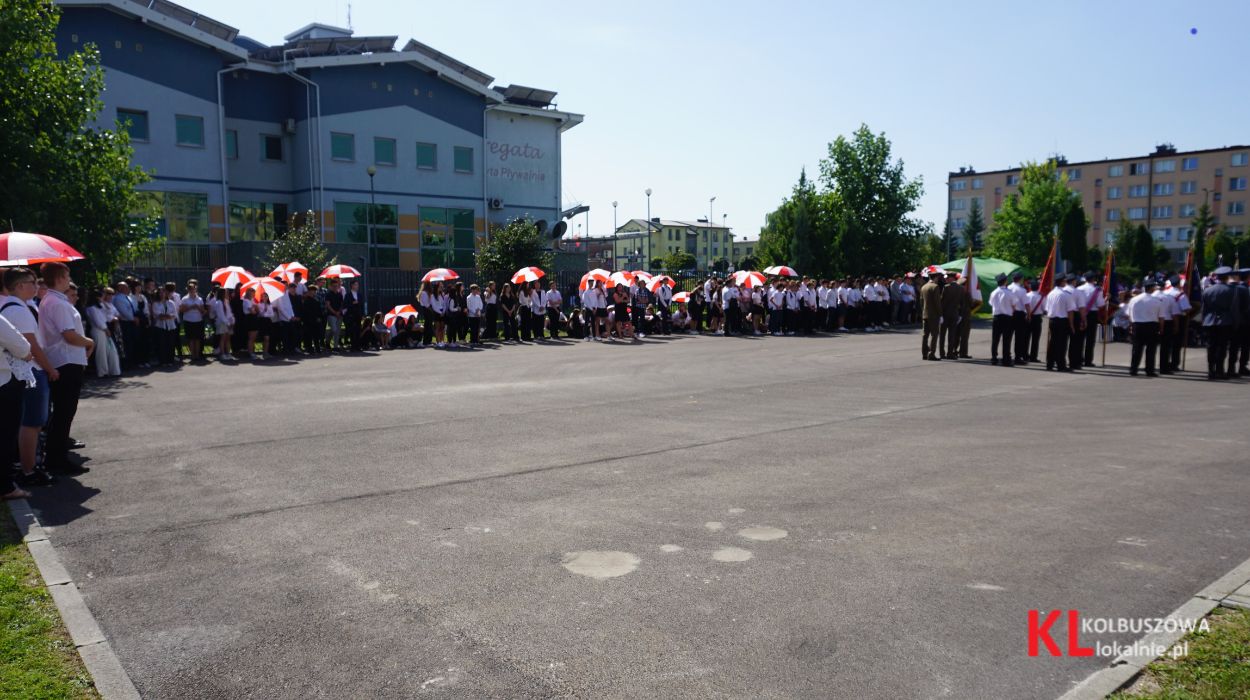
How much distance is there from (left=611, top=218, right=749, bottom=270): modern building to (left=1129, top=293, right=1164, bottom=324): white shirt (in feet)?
375

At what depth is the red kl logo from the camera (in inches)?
172

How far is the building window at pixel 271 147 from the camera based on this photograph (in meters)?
39.7

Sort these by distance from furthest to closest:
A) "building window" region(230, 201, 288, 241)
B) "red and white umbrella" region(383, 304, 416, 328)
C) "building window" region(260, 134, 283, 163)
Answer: "building window" region(260, 134, 283, 163)
"building window" region(230, 201, 288, 241)
"red and white umbrella" region(383, 304, 416, 328)

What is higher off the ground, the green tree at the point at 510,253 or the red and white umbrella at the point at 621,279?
the green tree at the point at 510,253

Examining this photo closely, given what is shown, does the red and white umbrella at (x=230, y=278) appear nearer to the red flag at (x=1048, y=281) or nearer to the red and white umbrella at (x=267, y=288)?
the red and white umbrella at (x=267, y=288)

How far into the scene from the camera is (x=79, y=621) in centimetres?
472

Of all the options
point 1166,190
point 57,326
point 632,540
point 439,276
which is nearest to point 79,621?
point 632,540

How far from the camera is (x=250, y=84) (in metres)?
39.0

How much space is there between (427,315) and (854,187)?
115 ft

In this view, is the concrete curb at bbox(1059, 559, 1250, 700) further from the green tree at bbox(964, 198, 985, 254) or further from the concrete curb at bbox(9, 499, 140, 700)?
the green tree at bbox(964, 198, 985, 254)

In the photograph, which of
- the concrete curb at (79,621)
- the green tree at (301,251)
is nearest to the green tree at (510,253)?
the green tree at (301,251)

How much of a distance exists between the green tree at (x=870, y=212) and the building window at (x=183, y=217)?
34.1m

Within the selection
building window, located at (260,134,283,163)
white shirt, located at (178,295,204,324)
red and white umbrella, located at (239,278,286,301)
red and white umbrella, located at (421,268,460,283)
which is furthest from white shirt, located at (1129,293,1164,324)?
building window, located at (260,134,283,163)

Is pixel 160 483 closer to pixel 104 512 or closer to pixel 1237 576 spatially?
pixel 104 512
